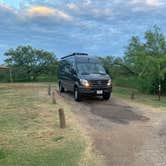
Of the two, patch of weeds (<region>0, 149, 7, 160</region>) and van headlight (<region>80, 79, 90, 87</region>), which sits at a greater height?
van headlight (<region>80, 79, 90, 87</region>)

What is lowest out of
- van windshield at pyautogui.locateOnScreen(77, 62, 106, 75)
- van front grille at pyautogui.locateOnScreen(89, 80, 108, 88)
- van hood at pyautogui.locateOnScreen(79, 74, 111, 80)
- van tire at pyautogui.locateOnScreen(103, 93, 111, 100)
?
van tire at pyautogui.locateOnScreen(103, 93, 111, 100)

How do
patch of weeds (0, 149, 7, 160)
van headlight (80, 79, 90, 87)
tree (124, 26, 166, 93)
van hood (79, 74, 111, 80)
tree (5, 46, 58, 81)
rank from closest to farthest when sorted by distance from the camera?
patch of weeds (0, 149, 7, 160), van headlight (80, 79, 90, 87), van hood (79, 74, 111, 80), tree (124, 26, 166, 93), tree (5, 46, 58, 81)

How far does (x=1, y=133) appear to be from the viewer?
32.3 ft

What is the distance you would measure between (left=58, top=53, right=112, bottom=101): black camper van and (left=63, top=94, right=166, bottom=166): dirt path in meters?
0.68

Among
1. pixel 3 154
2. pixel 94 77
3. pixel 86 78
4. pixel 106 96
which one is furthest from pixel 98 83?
pixel 3 154

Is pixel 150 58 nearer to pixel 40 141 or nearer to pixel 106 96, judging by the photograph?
pixel 106 96

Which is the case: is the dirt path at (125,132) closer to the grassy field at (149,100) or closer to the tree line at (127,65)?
the grassy field at (149,100)

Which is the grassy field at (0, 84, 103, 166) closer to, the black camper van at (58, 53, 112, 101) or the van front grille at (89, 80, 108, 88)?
the black camper van at (58, 53, 112, 101)

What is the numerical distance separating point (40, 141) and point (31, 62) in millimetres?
31893

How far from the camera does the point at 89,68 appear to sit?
58.1 feet

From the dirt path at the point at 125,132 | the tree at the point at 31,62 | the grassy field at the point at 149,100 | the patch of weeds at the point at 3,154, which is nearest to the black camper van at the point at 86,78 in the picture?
the dirt path at the point at 125,132

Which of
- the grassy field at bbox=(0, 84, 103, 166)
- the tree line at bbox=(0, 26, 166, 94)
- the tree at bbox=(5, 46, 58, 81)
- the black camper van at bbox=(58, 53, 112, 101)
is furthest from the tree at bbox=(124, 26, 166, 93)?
the tree at bbox=(5, 46, 58, 81)

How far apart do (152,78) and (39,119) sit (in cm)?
1350

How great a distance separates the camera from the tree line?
23203 millimetres
